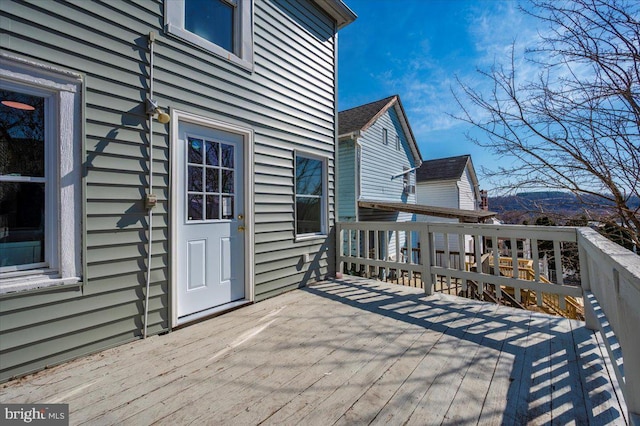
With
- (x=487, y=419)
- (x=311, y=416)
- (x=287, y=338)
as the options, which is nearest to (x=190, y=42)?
(x=287, y=338)

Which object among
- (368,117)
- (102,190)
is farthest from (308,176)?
(368,117)

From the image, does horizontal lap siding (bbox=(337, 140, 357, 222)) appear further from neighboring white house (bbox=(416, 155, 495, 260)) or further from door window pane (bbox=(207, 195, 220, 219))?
neighboring white house (bbox=(416, 155, 495, 260))

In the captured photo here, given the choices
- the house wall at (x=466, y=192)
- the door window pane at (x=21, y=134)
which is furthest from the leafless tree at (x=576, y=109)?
the house wall at (x=466, y=192)

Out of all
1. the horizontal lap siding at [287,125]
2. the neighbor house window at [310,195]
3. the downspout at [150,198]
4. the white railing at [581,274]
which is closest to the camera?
the white railing at [581,274]

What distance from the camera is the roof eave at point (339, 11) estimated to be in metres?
4.25

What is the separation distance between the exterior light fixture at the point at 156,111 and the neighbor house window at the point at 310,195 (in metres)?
1.89

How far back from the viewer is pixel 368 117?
8.95m

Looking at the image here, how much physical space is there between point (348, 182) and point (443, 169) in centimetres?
913

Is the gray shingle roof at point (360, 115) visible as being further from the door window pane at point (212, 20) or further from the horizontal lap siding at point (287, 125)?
the door window pane at point (212, 20)

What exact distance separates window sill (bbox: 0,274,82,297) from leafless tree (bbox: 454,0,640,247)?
4.91 meters

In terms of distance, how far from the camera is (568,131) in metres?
3.32

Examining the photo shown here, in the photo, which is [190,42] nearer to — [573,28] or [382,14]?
[573,28]

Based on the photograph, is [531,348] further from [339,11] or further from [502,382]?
[339,11]

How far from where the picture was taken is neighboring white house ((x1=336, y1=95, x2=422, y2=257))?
8.02 m
